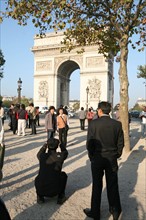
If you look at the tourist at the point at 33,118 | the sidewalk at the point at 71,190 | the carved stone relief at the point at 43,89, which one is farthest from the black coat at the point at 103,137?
the carved stone relief at the point at 43,89

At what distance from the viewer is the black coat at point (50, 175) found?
165 inches

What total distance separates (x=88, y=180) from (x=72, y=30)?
7.18m

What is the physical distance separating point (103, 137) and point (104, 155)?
0.25 meters

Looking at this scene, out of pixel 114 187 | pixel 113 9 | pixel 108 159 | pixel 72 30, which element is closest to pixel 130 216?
pixel 114 187

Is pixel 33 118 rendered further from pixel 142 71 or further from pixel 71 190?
pixel 142 71

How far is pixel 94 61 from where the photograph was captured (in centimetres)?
4188

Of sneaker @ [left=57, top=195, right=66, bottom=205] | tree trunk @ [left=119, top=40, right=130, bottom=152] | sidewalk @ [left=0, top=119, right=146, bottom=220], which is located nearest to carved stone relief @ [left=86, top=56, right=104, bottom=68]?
tree trunk @ [left=119, top=40, right=130, bottom=152]

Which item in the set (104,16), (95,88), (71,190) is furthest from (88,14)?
(95,88)

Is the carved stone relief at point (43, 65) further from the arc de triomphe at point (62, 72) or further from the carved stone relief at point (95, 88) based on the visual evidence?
the carved stone relief at point (95, 88)

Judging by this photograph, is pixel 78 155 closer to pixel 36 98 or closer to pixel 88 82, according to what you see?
pixel 88 82

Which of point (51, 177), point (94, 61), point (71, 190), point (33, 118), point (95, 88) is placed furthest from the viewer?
point (94, 61)

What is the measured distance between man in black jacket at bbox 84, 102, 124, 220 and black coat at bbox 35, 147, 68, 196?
2.39 ft

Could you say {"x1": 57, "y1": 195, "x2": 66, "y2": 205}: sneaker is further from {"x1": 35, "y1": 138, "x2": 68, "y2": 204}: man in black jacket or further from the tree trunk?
the tree trunk

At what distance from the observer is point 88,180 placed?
5.72 metres
